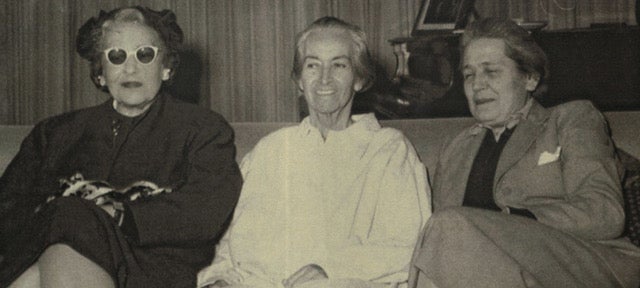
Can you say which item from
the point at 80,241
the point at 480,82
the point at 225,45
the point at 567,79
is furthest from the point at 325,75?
the point at 225,45

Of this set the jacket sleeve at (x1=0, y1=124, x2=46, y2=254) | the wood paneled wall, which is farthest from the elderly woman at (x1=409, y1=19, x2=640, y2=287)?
the wood paneled wall

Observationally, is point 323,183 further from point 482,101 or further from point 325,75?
point 482,101

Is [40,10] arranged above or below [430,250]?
above

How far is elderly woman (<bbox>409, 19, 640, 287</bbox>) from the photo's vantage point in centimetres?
145

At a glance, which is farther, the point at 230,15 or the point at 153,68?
the point at 230,15

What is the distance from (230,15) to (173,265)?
2.81 m

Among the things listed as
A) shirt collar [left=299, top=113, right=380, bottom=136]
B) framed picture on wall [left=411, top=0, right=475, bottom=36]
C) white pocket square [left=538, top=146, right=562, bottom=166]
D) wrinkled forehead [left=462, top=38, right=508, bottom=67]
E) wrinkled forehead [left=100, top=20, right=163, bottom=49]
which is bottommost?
white pocket square [left=538, top=146, right=562, bottom=166]

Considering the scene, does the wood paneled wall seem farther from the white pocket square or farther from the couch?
the white pocket square

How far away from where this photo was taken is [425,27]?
3637 mm

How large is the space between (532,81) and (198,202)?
0.95 metres

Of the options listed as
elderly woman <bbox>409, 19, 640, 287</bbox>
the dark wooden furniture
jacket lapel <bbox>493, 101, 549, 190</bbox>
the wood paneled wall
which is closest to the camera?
elderly woman <bbox>409, 19, 640, 287</bbox>

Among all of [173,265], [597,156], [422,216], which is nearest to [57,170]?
[173,265]

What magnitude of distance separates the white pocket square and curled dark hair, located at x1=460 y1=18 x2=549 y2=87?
26 centimetres

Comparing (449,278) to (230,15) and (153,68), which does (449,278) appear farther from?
(230,15)
